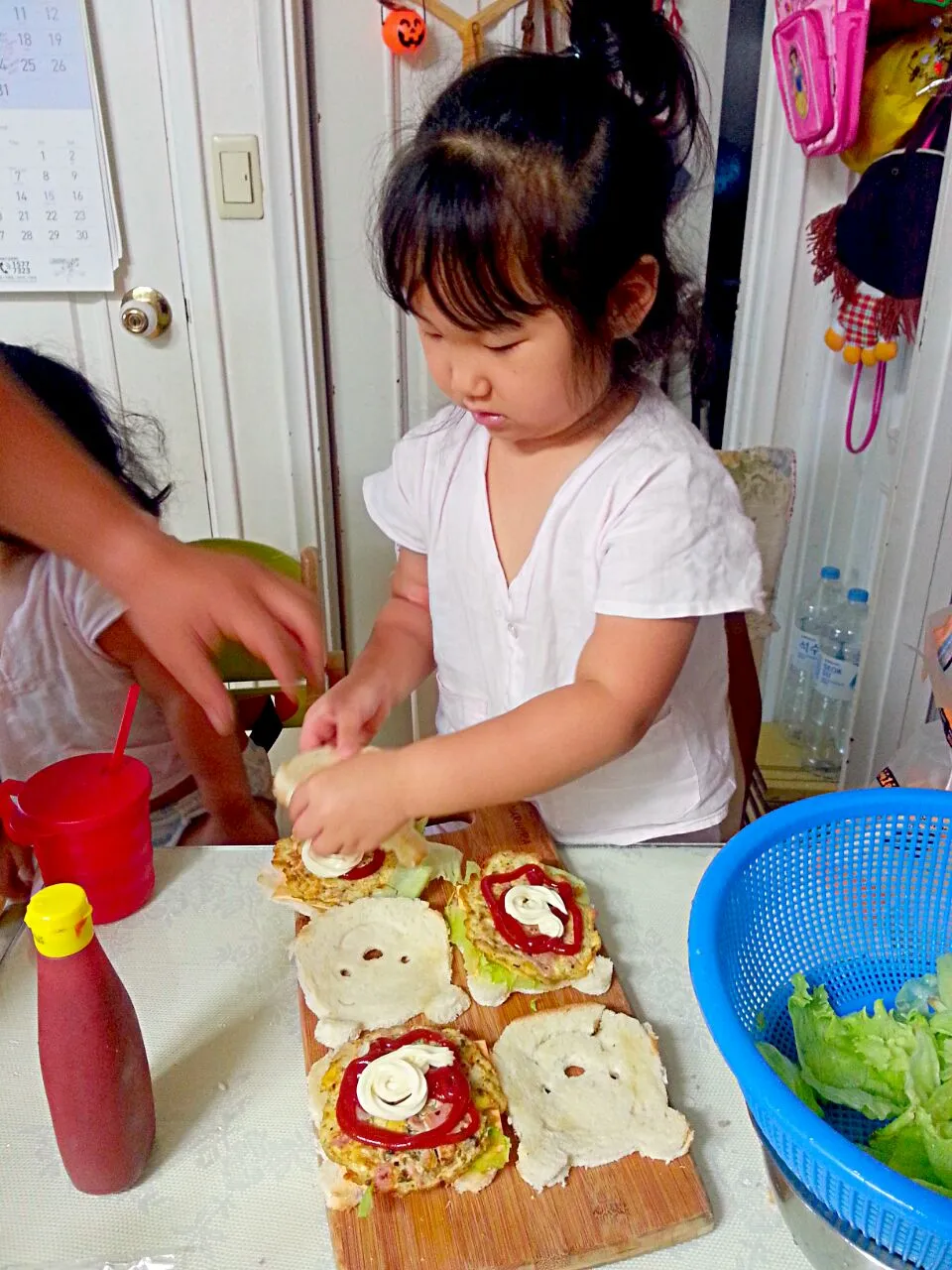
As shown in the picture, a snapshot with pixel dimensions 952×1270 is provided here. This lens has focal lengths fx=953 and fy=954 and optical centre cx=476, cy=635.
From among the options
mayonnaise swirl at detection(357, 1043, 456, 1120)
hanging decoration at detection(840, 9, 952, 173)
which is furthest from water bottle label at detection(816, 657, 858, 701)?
mayonnaise swirl at detection(357, 1043, 456, 1120)

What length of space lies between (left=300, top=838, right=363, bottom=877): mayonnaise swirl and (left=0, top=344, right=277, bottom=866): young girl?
0.36m

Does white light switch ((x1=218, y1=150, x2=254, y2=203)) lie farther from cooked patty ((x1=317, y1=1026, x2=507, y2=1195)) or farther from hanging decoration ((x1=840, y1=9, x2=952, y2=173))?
cooked patty ((x1=317, y1=1026, x2=507, y2=1195))

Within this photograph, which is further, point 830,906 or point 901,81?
point 901,81

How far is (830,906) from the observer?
68cm

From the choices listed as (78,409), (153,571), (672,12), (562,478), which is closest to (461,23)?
(672,12)

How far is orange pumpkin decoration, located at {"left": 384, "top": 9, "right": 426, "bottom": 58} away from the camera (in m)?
1.56

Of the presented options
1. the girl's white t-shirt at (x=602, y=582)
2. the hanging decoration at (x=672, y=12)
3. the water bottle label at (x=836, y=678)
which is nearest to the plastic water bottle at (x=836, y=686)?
the water bottle label at (x=836, y=678)

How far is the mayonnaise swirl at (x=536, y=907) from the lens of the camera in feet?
2.43

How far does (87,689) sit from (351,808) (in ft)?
1.88

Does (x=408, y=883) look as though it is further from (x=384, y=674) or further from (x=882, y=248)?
(x=882, y=248)

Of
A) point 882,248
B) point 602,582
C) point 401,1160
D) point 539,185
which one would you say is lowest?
point 401,1160

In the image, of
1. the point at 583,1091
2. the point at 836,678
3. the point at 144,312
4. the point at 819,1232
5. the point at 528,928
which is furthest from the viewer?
the point at 836,678

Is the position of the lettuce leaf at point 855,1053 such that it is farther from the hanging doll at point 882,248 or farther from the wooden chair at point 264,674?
the hanging doll at point 882,248

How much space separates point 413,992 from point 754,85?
171 centimetres
